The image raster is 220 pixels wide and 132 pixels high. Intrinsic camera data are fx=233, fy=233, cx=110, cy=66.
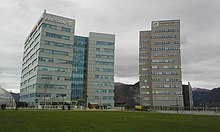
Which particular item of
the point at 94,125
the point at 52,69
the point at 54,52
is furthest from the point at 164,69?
the point at 94,125

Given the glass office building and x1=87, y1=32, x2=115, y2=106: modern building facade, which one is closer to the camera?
the glass office building

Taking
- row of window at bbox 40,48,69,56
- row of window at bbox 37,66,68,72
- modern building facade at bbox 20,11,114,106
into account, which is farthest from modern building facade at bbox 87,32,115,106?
row of window at bbox 37,66,68,72

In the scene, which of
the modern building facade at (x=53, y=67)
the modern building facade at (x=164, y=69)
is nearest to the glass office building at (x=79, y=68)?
the modern building facade at (x=53, y=67)

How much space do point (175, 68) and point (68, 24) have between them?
7874 cm

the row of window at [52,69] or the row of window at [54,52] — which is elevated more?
the row of window at [54,52]

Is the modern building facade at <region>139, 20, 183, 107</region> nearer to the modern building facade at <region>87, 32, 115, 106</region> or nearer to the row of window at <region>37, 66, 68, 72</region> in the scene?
the modern building facade at <region>87, 32, 115, 106</region>

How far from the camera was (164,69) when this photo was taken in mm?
163875

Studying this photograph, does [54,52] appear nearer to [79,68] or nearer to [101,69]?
[79,68]

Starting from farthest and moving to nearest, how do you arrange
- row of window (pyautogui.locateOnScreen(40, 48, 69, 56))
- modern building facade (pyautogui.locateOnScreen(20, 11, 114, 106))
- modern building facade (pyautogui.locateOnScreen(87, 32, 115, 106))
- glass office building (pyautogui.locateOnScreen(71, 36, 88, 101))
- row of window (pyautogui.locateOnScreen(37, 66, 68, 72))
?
modern building facade (pyautogui.locateOnScreen(87, 32, 115, 106)), glass office building (pyautogui.locateOnScreen(71, 36, 88, 101)), row of window (pyautogui.locateOnScreen(40, 48, 69, 56)), row of window (pyautogui.locateOnScreen(37, 66, 68, 72)), modern building facade (pyautogui.locateOnScreen(20, 11, 114, 106))

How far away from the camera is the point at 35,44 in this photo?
138 m

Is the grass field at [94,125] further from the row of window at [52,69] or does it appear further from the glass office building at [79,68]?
the glass office building at [79,68]

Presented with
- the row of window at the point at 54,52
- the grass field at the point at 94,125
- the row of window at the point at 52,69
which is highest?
the row of window at the point at 54,52

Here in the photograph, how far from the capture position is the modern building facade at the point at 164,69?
15888 centimetres

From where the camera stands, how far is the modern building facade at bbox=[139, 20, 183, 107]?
158875 mm
